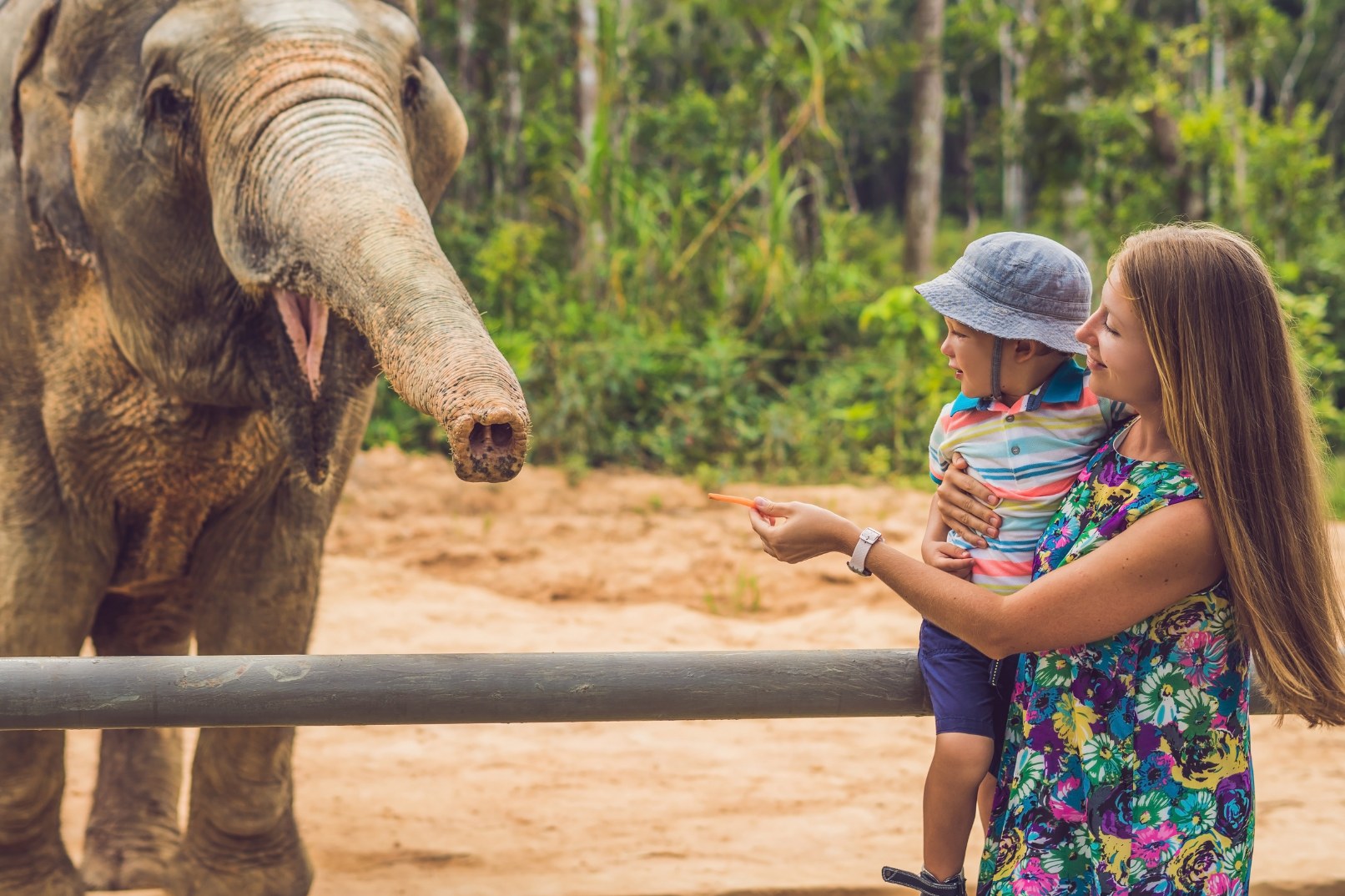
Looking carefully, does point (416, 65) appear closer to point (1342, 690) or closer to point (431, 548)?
point (1342, 690)

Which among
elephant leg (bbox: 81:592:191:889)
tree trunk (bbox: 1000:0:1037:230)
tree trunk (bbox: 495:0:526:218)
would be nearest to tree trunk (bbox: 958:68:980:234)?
tree trunk (bbox: 1000:0:1037:230)

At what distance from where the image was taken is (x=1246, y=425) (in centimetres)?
155

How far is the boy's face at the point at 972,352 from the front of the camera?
1.78m

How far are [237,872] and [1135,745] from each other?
2319 mm

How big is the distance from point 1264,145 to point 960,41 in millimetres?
8199

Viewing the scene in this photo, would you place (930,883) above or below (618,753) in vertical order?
above

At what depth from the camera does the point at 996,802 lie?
1.79m

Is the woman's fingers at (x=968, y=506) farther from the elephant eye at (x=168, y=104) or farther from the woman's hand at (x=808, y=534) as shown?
the elephant eye at (x=168, y=104)

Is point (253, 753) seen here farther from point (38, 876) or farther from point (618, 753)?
point (618, 753)

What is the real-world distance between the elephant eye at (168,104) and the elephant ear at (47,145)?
189 mm

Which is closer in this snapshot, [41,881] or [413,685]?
[413,685]

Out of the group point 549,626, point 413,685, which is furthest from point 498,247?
point 413,685

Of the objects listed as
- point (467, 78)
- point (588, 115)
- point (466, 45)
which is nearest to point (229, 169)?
point (588, 115)

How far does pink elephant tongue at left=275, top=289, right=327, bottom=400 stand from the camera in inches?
100
